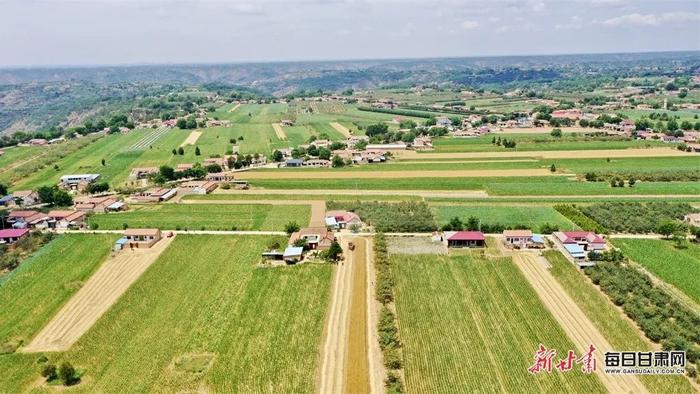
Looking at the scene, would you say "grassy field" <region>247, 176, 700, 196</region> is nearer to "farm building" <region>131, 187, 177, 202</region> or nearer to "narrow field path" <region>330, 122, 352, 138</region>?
"farm building" <region>131, 187, 177, 202</region>

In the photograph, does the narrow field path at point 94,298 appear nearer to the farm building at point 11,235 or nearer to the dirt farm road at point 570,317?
the farm building at point 11,235

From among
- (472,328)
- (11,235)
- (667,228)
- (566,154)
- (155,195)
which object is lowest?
(472,328)

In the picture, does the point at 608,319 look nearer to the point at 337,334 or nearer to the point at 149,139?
the point at 337,334

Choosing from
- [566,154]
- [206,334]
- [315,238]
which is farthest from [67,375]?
[566,154]

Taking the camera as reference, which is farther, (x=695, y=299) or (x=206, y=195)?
(x=206, y=195)

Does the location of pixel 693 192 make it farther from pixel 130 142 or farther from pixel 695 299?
pixel 130 142

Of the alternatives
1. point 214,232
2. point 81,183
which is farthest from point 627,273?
point 81,183
